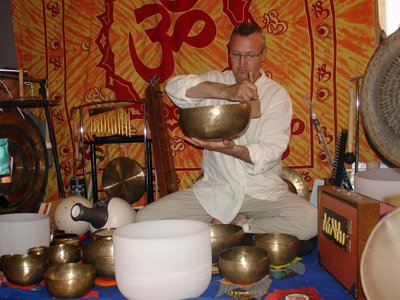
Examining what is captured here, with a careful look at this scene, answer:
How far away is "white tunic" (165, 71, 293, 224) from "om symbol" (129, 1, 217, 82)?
3.10 ft

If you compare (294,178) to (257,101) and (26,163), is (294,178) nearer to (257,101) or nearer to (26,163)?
(257,101)

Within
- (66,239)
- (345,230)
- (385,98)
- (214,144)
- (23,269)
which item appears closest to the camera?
(385,98)

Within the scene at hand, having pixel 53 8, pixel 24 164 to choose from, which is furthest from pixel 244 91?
pixel 53 8

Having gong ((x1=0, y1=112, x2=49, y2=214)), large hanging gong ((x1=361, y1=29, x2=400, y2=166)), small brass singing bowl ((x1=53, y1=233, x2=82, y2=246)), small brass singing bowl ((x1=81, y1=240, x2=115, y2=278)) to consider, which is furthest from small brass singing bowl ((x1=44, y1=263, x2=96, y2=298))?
gong ((x1=0, y1=112, x2=49, y2=214))

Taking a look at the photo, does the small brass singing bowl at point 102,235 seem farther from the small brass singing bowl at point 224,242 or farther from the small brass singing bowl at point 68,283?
the small brass singing bowl at point 224,242

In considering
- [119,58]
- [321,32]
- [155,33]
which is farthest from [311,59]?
[119,58]

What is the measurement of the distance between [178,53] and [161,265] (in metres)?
2.18

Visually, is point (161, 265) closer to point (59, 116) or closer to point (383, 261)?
point (383, 261)

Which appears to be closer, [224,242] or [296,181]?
[224,242]

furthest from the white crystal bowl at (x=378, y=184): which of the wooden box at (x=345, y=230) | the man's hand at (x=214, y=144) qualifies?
the man's hand at (x=214, y=144)

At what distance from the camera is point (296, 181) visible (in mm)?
2730

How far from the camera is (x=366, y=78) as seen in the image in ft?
3.67

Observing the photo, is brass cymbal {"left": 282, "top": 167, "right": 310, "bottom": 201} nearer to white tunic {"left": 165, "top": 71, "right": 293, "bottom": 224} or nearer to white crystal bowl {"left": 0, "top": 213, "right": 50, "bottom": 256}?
white tunic {"left": 165, "top": 71, "right": 293, "bottom": 224}

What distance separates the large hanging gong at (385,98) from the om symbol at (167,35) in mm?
1922
